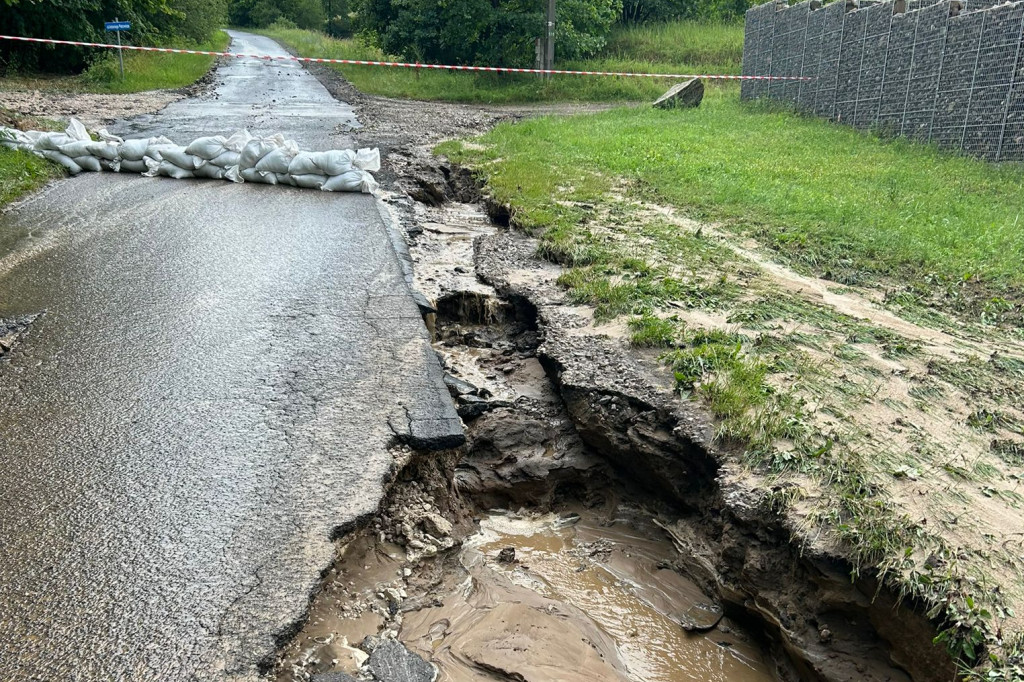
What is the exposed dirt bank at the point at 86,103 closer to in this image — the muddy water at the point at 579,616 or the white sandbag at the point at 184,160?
the white sandbag at the point at 184,160

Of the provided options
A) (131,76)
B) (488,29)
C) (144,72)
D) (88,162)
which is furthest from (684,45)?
(88,162)

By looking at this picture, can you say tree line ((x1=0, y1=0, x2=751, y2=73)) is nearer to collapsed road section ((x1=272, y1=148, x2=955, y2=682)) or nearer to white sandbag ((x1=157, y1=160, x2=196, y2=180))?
white sandbag ((x1=157, y1=160, x2=196, y2=180))

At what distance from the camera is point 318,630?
2.87m

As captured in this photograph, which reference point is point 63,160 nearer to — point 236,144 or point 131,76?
point 236,144

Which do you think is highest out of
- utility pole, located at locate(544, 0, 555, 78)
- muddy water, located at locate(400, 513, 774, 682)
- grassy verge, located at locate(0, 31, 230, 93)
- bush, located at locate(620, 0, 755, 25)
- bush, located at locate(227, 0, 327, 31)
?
bush, located at locate(227, 0, 327, 31)

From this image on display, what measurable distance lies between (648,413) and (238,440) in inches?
78.9

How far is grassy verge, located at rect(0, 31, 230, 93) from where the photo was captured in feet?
66.2

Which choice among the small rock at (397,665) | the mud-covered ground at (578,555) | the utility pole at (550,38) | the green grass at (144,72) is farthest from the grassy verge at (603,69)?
the small rock at (397,665)

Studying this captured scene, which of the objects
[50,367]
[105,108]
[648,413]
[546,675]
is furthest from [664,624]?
[105,108]

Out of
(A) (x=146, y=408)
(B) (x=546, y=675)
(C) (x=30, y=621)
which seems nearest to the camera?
(C) (x=30, y=621)

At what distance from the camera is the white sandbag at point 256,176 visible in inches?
398

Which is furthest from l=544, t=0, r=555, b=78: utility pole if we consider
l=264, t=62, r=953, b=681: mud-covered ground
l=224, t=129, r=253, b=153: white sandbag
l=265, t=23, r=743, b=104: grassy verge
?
l=264, t=62, r=953, b=681: mud-covered ground

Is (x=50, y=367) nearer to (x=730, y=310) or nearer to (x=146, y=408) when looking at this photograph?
(x=146, y=408)

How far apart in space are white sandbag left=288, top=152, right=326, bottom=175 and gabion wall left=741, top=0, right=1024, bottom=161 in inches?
341
